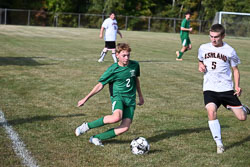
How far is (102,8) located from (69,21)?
7339 millimetres

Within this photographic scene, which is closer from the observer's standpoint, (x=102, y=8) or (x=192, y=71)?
(x=192, y=71)

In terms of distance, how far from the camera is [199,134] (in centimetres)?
670

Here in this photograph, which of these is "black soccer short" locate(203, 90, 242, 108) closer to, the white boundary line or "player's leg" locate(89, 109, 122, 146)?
"player's leg" locate(89, 109, 122, 146)

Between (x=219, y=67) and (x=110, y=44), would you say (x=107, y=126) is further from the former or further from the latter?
(x=110, y=44)

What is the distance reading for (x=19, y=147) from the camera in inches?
219

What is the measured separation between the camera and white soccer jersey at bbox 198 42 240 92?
5.92 m

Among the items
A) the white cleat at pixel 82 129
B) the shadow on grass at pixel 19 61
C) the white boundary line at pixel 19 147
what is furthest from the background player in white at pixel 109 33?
the white cleat at pixel 82 129

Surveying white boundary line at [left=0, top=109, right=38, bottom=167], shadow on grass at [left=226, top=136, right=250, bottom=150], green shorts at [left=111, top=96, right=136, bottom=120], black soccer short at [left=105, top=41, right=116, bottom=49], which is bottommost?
shadow on grass at [left=226, top=136, right=250, bottom=150]

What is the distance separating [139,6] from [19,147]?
5664 centimetres

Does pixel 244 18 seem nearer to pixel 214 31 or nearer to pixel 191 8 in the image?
pixel 191 8

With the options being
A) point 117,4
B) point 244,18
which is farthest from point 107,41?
point 117,4

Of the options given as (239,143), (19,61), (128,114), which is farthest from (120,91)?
(19,61)

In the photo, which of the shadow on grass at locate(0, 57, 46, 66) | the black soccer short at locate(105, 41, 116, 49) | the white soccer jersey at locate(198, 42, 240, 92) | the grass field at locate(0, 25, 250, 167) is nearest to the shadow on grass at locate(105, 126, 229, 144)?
the grass field at locate(0, 25, 250, 167)

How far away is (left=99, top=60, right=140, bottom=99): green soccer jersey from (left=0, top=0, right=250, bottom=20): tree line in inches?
2021
